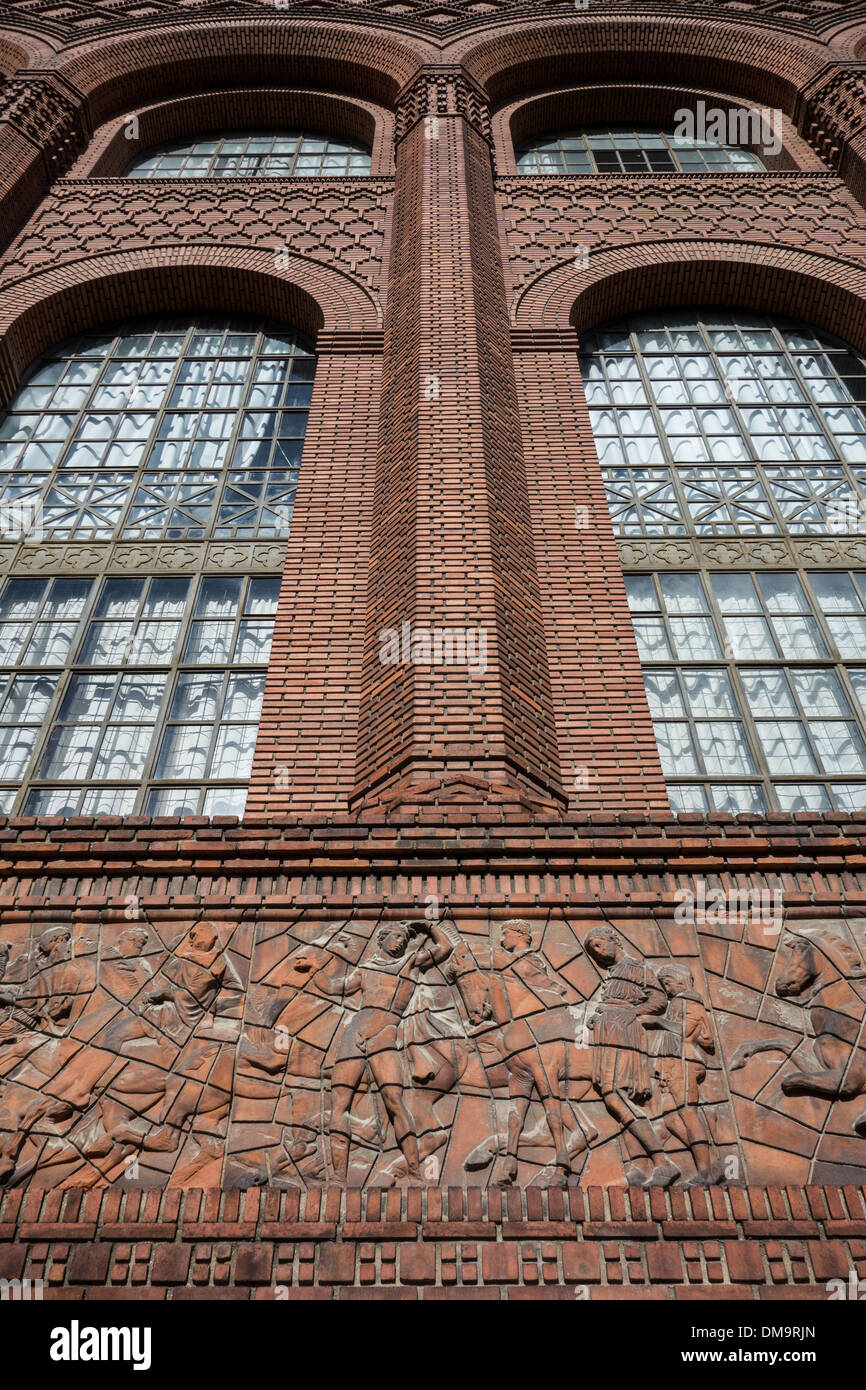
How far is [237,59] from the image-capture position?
1444cm

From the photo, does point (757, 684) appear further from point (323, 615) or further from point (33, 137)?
point (33, 137)

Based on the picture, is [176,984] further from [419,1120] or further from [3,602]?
[3,602]

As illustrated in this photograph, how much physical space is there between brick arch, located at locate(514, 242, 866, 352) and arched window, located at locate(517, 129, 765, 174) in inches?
119

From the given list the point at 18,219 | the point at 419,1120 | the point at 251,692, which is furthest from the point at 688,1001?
the point at 18,219

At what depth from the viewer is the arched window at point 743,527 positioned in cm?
688

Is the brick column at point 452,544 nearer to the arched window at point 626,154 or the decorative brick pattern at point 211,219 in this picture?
the decorative brick pattern at point 211,219

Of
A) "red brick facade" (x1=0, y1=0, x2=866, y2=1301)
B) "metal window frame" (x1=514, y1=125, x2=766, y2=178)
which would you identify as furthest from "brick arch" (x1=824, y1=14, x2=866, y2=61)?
"metal window frame" (x1=514, y1=125, x2=766, y2=178)

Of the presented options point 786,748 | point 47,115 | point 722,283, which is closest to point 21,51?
point 47,115

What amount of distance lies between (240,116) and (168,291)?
5.28 m

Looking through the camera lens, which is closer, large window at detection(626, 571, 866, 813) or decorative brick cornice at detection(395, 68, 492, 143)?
large window at detection(626, 571, 866, 813)

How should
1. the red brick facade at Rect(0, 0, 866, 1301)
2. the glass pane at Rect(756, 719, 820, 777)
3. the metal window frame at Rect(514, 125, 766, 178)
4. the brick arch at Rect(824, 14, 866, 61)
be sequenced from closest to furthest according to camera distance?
the red brick facade at Rect(0, 0, 866, 1301)
the glass pane at Rect(756, 719, 820, 777)
the metal window frame at Rect(514, 125, 766, 178)
the brick arch at Rect(824, 14, 866, 61)

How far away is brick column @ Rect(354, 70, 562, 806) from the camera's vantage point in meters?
5.62

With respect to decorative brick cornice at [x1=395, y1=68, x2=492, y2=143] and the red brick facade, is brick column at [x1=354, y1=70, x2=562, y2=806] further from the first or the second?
decorative brick cornice at [x1=395, y1=68, x2=492, y2=143]

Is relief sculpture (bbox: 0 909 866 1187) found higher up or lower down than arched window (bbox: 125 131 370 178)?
lower down
